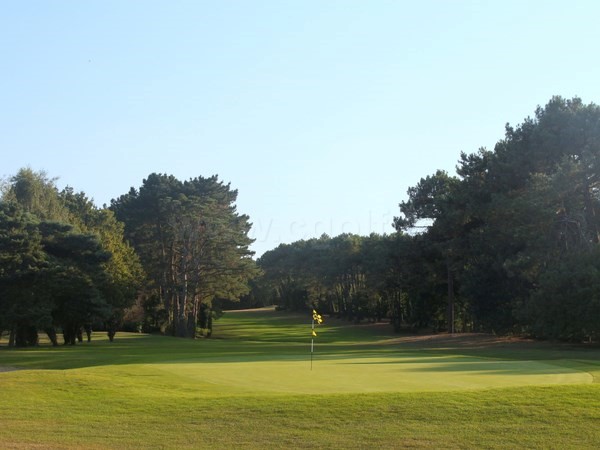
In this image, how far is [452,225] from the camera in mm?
63062

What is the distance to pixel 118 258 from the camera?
6334 centimetres

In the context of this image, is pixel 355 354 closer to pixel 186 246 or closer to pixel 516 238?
pixel 516 238

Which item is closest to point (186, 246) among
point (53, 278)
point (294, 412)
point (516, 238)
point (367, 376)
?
point (53, 278)

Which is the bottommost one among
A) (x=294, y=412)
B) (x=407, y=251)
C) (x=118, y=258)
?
(x=294, y=412)

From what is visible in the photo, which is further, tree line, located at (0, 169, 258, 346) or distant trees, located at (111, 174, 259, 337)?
distant trees, located at (111, 174, 259, 337)

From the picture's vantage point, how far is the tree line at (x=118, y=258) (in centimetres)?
5131

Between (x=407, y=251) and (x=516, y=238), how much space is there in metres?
23.5

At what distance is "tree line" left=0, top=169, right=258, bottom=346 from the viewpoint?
168 feet

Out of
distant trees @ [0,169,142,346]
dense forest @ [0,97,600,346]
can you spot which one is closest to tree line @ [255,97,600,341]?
dense forest @ [0,97,600,346]

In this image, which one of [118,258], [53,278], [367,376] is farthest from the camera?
[118,258]

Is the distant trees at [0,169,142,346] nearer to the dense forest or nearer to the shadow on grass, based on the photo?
the dense forest

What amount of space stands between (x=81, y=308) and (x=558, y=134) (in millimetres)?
37146

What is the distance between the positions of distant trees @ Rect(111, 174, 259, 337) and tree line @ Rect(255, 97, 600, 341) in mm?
17292

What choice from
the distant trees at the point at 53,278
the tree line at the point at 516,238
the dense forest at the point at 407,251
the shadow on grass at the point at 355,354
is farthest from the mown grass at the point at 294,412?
the distant trees at the point at 53,278
